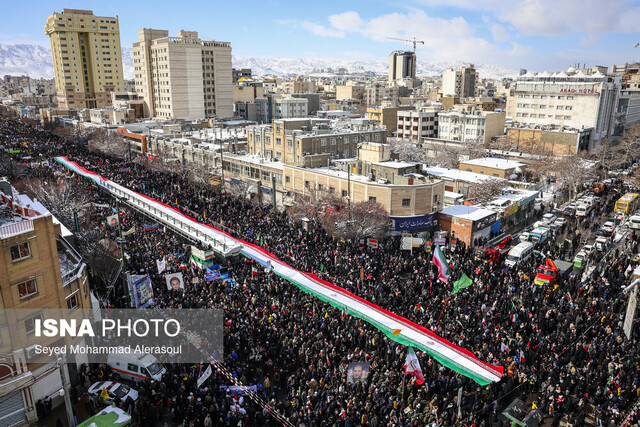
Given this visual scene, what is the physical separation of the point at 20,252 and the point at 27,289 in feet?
4.64

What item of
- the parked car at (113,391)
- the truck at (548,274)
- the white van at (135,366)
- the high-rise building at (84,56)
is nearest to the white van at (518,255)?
the truck at (548,274)

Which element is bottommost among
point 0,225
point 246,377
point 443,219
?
point 246,377

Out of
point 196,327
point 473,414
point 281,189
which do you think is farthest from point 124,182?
point 473,414

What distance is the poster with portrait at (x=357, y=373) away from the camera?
15812 millimetres

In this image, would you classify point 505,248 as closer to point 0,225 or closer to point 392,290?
point 392,290

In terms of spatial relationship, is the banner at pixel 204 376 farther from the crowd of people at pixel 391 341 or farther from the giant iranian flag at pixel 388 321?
the giant iranian flag at pixel 388 321

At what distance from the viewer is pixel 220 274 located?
24953 millimetres

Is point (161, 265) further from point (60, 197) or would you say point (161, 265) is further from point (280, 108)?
point (280, 108)

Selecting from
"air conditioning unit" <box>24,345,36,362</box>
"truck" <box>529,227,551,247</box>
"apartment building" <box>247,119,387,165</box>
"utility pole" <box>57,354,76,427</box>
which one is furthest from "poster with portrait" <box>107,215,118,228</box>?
"truck" <box>529,227,551,247</box>

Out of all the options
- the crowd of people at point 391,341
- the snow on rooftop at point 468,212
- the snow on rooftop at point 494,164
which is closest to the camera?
the crowd of people at point 391,341

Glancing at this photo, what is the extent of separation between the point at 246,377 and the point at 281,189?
89.3 ft

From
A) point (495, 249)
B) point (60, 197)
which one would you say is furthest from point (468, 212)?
point (60, 197)

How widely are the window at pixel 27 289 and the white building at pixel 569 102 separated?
68.3m

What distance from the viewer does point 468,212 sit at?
1320 inches
